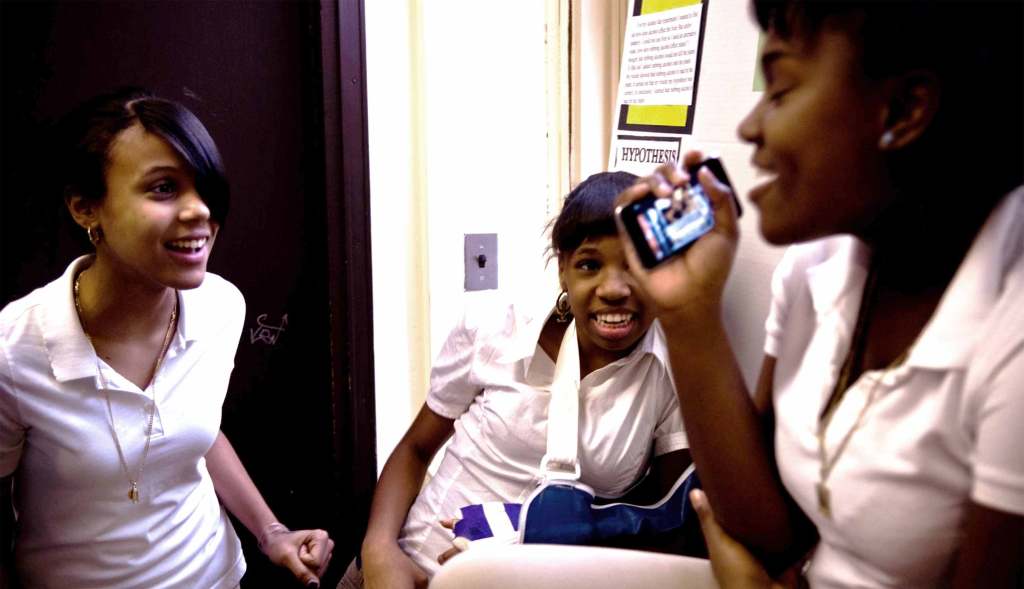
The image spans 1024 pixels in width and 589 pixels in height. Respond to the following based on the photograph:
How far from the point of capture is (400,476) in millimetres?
1152

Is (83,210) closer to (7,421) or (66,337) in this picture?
(66,337)

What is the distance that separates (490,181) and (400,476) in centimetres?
70

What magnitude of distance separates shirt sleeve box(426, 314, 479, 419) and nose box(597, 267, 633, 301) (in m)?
0.24

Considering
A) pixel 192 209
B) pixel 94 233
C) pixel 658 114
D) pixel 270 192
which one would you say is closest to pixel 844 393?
pixel 658 114

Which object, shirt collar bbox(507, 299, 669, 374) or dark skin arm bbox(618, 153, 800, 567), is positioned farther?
shirt collar bbox(507, 299, 669, 374)

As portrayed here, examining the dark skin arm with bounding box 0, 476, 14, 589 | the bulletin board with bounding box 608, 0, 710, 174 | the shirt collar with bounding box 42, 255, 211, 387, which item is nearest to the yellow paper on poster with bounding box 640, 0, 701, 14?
the bulletin board with bounding box 608, 0, 710, 174

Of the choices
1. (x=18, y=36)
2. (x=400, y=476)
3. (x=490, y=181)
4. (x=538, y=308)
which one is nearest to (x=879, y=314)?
(x=538, y=308)

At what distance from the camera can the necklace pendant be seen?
59 cm

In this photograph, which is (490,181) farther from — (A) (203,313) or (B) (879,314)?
(B) (879,314)

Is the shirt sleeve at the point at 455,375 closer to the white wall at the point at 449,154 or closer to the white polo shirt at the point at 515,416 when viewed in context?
the white polo shirt at the point at 515,416

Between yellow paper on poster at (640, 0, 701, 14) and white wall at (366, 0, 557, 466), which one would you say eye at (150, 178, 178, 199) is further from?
yellow paper on poster at (640, 0, 701, 14)

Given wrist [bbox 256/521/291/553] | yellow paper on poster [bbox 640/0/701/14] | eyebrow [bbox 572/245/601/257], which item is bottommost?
wrist [bbox 256/521/291/553]

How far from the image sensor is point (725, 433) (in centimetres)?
68

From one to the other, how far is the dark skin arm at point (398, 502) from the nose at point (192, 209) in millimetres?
450
